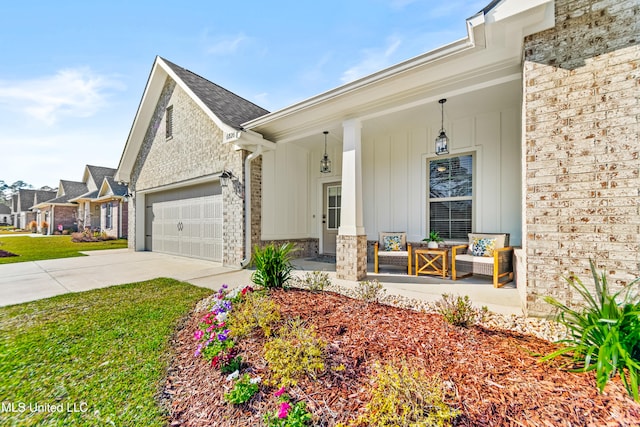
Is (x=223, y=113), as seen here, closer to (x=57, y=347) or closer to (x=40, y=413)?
(x=57, y=347)

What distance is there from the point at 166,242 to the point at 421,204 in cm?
909

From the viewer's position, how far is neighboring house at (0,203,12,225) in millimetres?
43784

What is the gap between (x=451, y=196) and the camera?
6.32 metres

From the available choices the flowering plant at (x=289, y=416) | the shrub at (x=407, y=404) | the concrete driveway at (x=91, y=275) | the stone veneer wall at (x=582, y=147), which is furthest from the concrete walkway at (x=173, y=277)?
the flowering plant at (x=289, y=416)

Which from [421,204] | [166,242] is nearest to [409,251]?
[421,204]

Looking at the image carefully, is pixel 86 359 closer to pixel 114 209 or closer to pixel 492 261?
pixel 492 261

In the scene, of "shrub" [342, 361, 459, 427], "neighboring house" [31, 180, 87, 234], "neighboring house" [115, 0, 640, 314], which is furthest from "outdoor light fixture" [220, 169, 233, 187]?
"neighboring house" [31, 180, 87, 234]

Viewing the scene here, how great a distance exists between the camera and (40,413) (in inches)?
73.5

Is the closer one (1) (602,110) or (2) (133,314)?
(1) (602,110)

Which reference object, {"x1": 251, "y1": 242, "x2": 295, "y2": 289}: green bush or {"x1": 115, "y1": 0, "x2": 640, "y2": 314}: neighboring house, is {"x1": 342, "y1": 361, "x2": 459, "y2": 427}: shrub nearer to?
{"x1": 115, "y1": 0, "x2": 640, "y2": 314}: neighboring house

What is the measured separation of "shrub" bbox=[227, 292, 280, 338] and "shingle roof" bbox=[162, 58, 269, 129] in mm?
5165

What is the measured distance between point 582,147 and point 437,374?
3.02 m

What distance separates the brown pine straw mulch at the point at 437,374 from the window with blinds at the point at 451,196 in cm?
386

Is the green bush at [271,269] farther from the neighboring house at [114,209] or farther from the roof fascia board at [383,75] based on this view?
the neighboring house at [114,209]
